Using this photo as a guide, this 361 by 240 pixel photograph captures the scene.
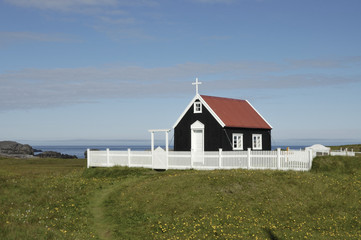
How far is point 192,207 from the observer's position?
21734 mm

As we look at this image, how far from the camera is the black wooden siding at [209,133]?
37438mm

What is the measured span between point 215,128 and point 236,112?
A: 179 inches

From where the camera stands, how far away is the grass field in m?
18.8

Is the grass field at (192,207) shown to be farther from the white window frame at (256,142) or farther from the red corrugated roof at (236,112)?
the white window frame at (256,142)

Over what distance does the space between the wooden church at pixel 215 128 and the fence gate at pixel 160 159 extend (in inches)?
159

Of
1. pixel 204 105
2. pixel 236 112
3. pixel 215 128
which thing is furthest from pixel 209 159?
pixel 236 112

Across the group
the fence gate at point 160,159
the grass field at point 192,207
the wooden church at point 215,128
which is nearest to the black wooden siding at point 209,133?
the wooden church at point 215,128

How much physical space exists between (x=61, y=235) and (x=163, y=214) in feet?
18.3

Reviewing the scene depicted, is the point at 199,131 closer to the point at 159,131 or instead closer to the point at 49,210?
the point at 159,131

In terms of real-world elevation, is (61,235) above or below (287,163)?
below

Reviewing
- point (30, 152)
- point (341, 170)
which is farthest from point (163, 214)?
point (30, 152)

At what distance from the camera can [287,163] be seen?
1203 inches

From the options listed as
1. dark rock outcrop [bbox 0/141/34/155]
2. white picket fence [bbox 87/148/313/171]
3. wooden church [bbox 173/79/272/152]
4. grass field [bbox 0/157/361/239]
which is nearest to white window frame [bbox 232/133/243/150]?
wooden church [bbox 173/79/272/152]

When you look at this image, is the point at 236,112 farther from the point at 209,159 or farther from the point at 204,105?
the point at 209,159
